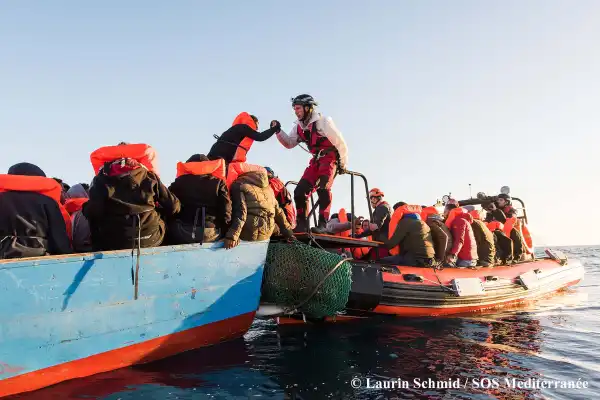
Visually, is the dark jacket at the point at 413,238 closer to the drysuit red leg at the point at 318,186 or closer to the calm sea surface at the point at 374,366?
the calm sea surface at the point at 374,366

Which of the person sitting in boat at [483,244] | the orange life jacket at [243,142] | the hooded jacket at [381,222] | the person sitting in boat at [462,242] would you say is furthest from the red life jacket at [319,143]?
the person sitting in boat at [483,244]

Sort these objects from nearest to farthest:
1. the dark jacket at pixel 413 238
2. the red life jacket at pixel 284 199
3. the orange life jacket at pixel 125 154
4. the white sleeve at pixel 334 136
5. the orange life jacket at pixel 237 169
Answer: the orange life jacket at pixel 125 154, the orange life jacket at pixel 237 169, the red life jacket at pixel 284 199, the white sleeve at pixel 334 136, the dark jacket at pixel 413 238

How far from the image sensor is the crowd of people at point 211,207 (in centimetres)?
419

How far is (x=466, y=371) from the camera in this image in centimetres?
513

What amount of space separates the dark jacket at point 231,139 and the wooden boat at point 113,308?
1656 millimetres

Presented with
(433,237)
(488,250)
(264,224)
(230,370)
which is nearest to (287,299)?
(264,224)

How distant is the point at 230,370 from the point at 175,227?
170 centimetres

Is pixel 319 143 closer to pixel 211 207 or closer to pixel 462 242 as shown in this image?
pixel 211 207

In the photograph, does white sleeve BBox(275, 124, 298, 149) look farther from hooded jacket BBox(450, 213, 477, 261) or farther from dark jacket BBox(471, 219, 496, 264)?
dark jacket BBox(471, 219, 496, 264)

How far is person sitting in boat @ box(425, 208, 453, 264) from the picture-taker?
29.3 feet

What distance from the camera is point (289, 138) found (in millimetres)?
8164

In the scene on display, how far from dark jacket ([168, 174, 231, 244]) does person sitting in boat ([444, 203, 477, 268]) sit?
557 centimetres

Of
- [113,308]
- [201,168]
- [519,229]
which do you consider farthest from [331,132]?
[519,229]

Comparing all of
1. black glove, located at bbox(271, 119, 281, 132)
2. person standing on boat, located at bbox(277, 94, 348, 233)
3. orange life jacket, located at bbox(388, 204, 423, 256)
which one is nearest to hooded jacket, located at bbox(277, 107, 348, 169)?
person standing on boat, located at bbox(277, 94, 348, 233)
